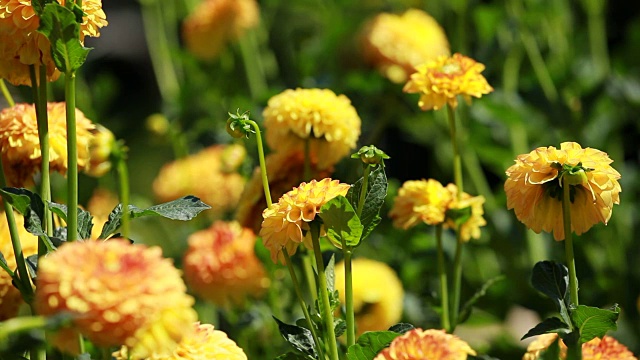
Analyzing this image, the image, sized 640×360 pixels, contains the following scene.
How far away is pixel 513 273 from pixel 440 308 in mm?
655

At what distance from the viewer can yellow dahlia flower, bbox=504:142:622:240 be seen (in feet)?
2.44

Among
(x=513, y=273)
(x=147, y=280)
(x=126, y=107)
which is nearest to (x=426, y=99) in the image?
(x=147, y=280)

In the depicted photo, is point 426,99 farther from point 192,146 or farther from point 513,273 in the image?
point 192,146

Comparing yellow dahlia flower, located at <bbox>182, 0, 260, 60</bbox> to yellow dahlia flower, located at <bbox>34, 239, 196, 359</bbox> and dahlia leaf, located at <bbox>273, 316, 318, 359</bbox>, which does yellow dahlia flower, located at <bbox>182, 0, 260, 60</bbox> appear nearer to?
dahlia leaf, located at <bbox>273, 316, 318, 359</bbox>

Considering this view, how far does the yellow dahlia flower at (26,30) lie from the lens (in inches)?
30.1

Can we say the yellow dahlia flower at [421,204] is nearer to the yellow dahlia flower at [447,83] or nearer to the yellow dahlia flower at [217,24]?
the yellow dahlia flower at [447,83]

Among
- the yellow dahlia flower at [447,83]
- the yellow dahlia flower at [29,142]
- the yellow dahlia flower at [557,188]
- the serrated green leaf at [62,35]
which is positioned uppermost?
the serrated green leaf at [62,35]

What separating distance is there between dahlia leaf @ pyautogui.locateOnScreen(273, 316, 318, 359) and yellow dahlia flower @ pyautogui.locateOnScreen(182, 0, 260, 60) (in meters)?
1.03

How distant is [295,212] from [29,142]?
1.02ft

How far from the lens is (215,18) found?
1.76 metres

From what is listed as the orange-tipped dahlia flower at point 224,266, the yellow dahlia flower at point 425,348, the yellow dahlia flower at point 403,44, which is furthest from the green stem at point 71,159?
the yellow dahlia flower at point 403,44

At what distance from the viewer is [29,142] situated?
892 mm

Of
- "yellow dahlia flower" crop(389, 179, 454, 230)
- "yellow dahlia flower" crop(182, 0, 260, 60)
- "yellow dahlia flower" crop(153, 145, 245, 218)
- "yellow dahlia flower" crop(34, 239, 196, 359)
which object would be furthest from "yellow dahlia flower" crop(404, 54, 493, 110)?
"yellow dahlia flower" crop(182, 0, 260, 60)

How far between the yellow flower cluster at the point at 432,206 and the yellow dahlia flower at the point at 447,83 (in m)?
0.09
